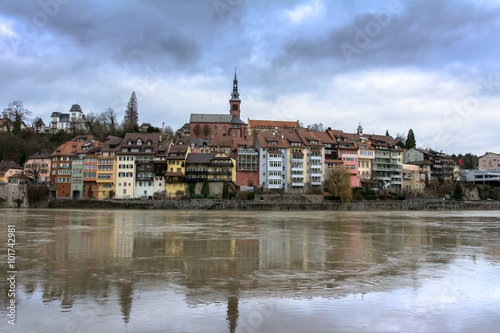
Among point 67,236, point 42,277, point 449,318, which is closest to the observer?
point 449,318

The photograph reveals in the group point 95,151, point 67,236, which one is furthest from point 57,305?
point 95,151

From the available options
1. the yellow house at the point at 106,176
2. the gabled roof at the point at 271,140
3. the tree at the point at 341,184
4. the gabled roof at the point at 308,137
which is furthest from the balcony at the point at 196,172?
the tree at the point at 341,184

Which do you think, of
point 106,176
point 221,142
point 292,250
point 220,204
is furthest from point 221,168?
point 292,250

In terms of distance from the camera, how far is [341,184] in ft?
240

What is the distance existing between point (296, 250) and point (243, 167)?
58.2 m

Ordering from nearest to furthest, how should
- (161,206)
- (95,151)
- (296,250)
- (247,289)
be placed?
(247,289)
(296,250)
(161,206)
(95,151)

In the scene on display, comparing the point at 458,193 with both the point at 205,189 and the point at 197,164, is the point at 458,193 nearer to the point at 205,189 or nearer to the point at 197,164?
the point at 205,189

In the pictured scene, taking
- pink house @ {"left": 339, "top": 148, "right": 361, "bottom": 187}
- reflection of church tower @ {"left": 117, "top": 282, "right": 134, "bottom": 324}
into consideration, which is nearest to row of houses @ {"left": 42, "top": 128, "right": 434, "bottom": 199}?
pink house @ {"left": 339, "top": 148, "right": 361, "bottom": 187}

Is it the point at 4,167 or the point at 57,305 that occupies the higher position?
the point at 4,167

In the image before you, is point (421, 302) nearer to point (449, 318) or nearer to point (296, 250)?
point (449, 318)

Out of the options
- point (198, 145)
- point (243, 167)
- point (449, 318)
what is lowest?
point (449, 318)

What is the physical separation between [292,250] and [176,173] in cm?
5842

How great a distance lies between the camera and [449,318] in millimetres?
11328

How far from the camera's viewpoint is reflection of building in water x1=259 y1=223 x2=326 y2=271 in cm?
1859
